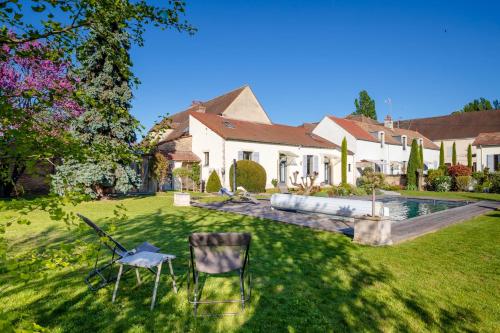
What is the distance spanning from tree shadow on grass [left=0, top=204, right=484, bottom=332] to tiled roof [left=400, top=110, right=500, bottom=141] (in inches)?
1905

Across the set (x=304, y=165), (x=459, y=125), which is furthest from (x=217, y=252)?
(x=459, y=125)

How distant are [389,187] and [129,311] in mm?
27447

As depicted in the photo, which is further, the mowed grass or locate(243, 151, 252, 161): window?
locate(243, 151, 252, 161): window

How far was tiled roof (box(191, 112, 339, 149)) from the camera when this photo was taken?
25.9m

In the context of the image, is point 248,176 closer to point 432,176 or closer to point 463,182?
point 432,176

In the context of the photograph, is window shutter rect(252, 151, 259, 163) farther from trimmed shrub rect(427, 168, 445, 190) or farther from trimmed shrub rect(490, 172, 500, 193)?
trimmed shrub rect(490, 172, 500, 193)

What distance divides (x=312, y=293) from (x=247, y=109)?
3100cm

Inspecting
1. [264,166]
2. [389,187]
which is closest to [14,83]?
[264,166]

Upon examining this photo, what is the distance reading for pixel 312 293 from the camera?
15.8 ft

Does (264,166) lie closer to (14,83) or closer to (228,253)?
(14,83)

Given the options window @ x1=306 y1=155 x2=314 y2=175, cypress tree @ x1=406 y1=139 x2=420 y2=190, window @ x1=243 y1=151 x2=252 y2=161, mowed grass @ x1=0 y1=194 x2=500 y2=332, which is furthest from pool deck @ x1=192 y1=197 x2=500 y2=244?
window @ x1=306 y1=155 x2=314 y2=175

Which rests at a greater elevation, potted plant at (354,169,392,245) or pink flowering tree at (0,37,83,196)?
pink flowering tree at (0,37,83,196)

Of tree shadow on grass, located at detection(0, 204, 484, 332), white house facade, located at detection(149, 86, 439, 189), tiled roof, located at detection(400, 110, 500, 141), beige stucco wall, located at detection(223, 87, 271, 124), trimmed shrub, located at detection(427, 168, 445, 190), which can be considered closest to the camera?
tree shadow on grass, located at detection(0, 204, 484, 332)

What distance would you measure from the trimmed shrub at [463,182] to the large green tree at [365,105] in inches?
1656
